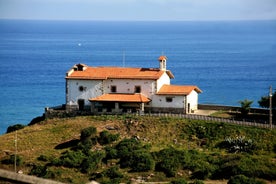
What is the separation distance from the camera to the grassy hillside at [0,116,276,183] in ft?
161

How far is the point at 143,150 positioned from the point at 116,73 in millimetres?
12184

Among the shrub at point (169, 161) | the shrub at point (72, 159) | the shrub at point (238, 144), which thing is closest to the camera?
the shrub at point (169, 161)

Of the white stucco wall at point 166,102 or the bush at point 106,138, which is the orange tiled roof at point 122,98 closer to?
the white stucco wall at point 166,102

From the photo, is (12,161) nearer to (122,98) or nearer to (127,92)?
(122,98)

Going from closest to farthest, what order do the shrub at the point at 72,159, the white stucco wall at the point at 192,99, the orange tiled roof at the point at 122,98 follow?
the shrub at the point at 72,159 → the orange tiled roof at the point at 122,98 → the white stucco wall at the point at 192,99

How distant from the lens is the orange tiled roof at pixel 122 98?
60094 mm

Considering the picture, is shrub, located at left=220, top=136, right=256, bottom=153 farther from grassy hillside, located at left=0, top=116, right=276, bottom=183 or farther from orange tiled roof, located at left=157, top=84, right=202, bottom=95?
orange tiled roof, located at left=157, top=84, right=202, bottom=95

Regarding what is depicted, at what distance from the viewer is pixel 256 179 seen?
4659cm

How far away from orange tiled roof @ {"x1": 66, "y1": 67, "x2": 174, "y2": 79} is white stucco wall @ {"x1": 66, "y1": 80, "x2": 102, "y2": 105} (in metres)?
0.49

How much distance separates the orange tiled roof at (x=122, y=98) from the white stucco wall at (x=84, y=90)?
1.18 meters

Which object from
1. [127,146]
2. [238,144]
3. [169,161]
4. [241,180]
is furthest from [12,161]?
[241,180]

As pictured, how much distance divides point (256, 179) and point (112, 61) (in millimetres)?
118222

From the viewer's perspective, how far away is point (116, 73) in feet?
206

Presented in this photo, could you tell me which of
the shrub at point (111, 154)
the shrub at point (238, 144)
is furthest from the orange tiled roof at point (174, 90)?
the shrub at point (111, 154)
